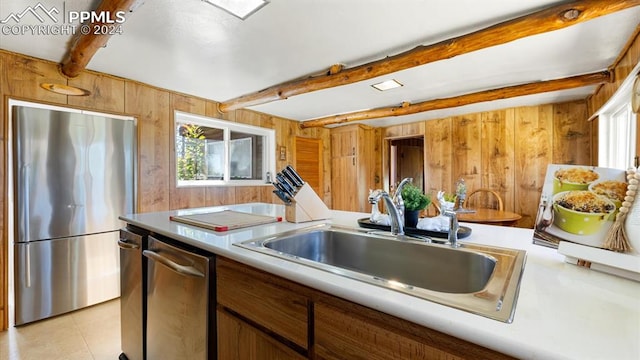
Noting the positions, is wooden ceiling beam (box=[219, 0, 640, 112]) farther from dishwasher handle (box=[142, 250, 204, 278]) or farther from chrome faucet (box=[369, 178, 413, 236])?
dishwasher handle (box=[142, 250, 204, 278])

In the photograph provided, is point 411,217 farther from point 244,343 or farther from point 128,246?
point 128,246

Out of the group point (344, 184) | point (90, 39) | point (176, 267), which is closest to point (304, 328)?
point (176, 267)

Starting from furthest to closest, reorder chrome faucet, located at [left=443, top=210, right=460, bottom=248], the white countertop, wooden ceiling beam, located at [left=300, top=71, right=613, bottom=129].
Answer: wooden ceiling beam, located at [left=300, top=71, right=613, bottom=129], chrome faucet, located at [left=443, top=210, right=460, bottom=248], the white countertop

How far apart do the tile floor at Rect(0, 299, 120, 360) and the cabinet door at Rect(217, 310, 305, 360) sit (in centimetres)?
Result: 137

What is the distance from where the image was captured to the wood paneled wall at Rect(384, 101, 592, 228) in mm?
3539

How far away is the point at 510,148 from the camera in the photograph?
12.8 ft

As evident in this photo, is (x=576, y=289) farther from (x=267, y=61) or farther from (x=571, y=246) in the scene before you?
(x=267, y=61)

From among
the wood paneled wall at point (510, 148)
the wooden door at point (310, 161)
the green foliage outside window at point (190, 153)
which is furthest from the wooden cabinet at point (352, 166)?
the green foliage outside window at point (190, 153)

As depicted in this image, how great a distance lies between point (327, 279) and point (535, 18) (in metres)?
1.92

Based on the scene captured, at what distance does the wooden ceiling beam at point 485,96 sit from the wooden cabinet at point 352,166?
27.4 inches

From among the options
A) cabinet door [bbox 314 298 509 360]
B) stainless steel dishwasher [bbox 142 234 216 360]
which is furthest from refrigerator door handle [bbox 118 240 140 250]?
cabinet door [bbox 314 298 509 360]

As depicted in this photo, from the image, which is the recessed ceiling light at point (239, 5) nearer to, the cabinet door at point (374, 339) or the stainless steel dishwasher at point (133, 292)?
the stainless steel dishwasher at point (133, 292)

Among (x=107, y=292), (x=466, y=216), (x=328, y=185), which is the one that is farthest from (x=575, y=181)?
(x=328, y=185)

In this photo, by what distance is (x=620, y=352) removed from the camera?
42cm
